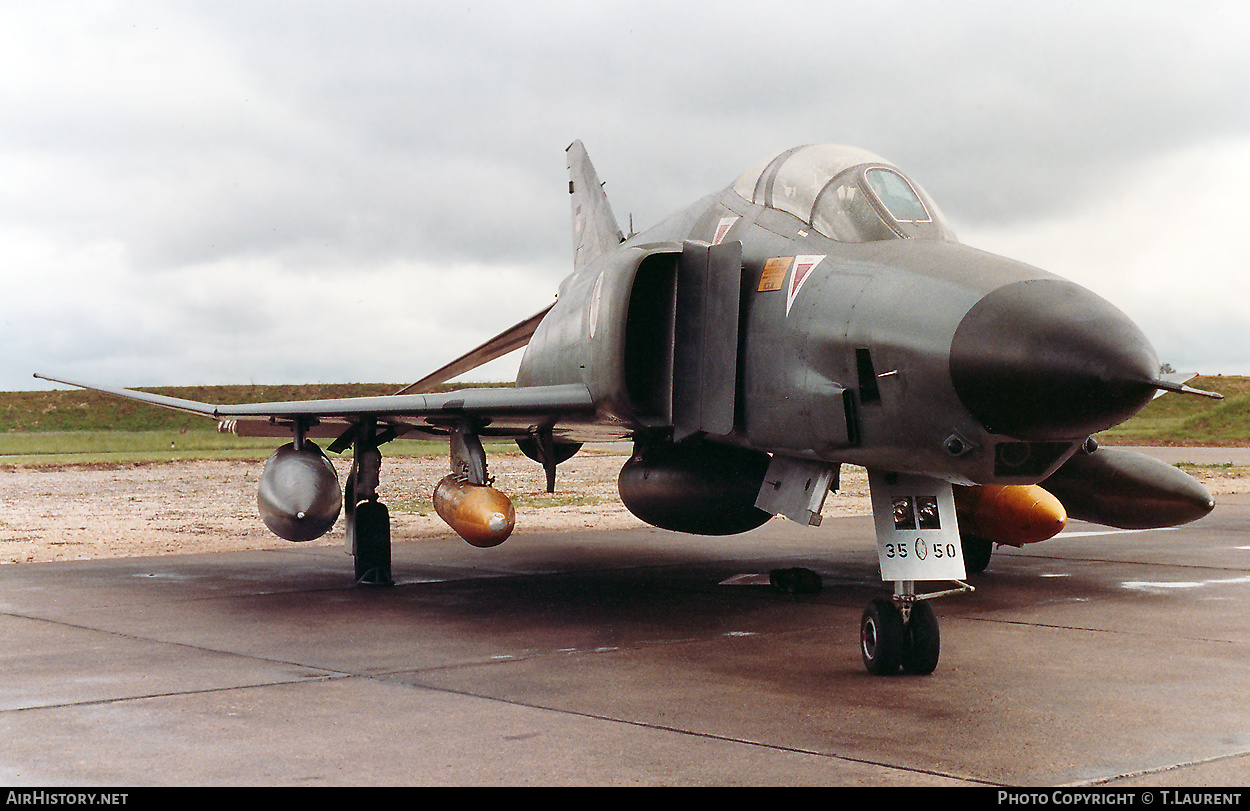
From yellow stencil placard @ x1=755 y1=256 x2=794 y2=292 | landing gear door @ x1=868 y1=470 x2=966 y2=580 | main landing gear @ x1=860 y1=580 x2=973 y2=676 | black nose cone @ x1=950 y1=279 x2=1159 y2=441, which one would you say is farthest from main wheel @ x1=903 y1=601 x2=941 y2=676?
yellow stencil placard @ x1=755 y1=256 x2=794 y2=292

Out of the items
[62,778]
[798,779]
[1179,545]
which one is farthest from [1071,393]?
[1179,545]

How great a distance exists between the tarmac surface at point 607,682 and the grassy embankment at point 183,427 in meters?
22.8

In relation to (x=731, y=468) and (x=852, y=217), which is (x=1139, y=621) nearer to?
(x=731, y=468)

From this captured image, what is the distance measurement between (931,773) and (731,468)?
208 inches

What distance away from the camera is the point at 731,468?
946cm

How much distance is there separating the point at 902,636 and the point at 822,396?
4.59ft

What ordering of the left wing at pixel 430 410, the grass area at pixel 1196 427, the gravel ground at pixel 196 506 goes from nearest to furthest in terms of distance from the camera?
the left wing at pixel 430 410
the gravel ground at pixel 196 506
the grass area at pixel 1196 427

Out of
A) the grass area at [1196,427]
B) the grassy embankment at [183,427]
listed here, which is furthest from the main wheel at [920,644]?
the grass area at [1196,427]

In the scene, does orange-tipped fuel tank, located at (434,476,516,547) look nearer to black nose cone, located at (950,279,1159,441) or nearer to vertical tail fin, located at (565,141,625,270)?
black nose cone, located at (950,279,1159,441)

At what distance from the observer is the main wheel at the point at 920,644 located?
6.20 m

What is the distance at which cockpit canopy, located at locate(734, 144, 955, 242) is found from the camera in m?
6.73

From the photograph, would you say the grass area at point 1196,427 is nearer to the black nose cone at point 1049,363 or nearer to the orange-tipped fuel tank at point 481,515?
the orange-tipped fuel tank at point 481,515

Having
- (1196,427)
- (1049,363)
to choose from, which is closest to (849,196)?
(1049,363)

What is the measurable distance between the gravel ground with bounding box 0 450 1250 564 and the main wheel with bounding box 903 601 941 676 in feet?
20.1
